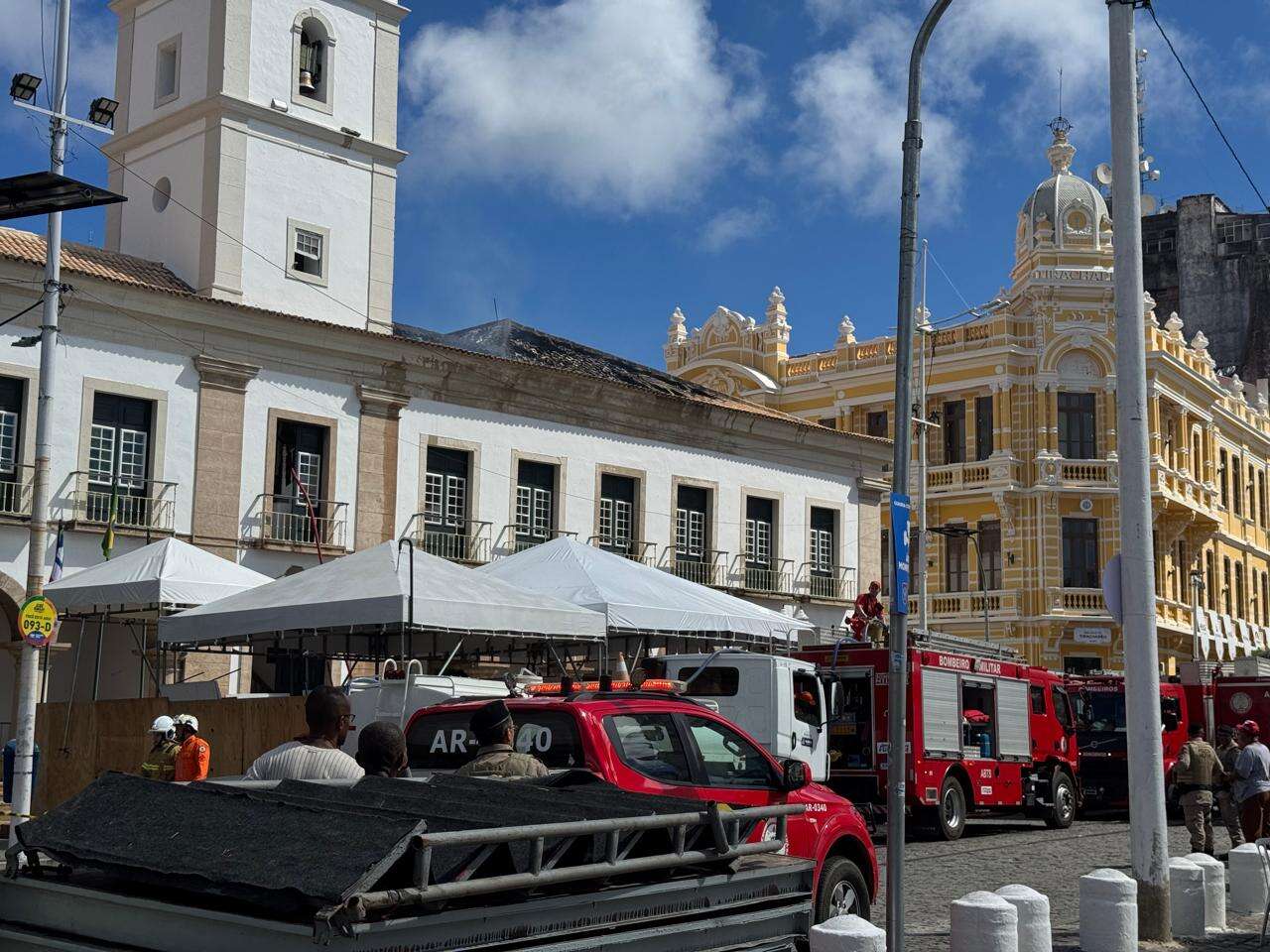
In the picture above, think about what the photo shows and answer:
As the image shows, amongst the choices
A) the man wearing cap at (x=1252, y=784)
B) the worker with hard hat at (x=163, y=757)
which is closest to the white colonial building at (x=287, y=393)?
the worker with hard hat at (x=163, y=757)

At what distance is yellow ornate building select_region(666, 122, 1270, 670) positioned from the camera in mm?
48750

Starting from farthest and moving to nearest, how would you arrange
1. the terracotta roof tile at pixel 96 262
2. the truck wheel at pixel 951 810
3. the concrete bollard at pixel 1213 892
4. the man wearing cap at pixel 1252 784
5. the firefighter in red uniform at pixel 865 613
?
the terracotta roof tile at pixel 96 262 → the firefighter in red uniform at pixel 865 613 → the truck wheel at pixel 951 810 → the man wearing cap at pixel 1252 784 → the concrete bollard at pixel 1213 892

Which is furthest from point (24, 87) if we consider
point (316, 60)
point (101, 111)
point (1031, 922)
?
point (1031, 922)

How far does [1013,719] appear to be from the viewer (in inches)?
985

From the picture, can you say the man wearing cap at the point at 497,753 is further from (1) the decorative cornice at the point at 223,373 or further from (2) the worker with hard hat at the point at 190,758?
(1) the decorative cornice at the point at 223,373

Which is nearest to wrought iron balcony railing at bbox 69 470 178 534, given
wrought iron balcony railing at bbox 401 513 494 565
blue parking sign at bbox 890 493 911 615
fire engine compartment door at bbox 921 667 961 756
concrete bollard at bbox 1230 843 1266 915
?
wrought iron balcony railing at bbox 401 513 494 565

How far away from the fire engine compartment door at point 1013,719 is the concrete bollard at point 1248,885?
10301 mm

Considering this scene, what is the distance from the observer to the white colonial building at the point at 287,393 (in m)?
26.4

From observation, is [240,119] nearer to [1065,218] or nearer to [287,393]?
[287,393]

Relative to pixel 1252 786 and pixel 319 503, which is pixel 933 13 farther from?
pixel 319 503

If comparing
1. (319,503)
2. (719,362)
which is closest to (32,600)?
(319,503)

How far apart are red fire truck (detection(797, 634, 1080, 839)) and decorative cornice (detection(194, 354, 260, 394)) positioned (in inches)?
452

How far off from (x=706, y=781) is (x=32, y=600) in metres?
11.6

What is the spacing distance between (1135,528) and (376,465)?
19872 mm
